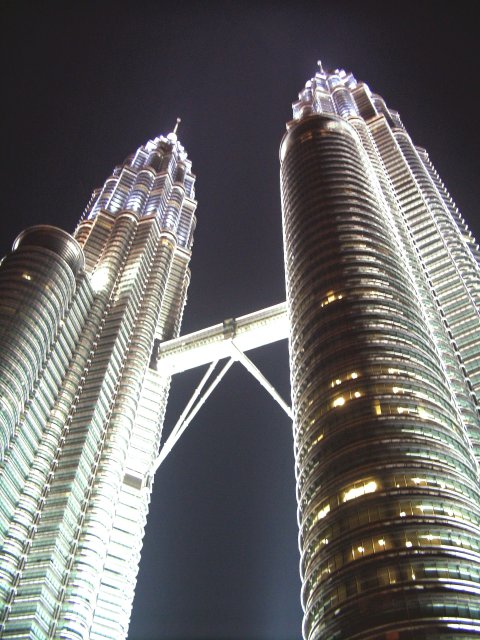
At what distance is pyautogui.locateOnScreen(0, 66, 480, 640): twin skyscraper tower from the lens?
51.0 m

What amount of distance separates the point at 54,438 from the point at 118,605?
24.0 meters

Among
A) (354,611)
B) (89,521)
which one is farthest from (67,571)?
(354,611)

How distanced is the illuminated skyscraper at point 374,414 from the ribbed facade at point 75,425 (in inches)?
1390

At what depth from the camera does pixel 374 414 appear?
6012cm

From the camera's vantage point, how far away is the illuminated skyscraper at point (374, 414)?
1879 inches

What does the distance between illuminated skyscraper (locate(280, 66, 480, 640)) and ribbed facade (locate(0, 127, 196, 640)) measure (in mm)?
35298

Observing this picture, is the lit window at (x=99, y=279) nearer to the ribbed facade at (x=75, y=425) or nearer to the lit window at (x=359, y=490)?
the ribbed facade at (x=75, y=425)

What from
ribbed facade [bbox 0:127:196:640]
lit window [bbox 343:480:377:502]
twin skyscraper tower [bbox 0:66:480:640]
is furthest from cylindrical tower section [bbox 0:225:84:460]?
lit window [bbox 343:480:377:502]

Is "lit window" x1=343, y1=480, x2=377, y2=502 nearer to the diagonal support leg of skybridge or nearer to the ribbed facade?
the ribbed facade

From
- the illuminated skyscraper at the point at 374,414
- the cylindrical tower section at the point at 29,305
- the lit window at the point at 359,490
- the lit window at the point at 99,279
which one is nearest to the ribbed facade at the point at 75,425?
the cylindrical tower section at the point at 29,305

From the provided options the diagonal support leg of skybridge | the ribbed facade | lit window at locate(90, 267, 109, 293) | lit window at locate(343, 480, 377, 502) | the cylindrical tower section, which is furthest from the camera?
lit window at locate(90, 267, 109, 293)

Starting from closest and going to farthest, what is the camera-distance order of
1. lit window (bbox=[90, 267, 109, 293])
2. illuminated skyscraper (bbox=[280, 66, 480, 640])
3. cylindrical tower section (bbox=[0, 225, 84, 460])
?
1. illuminated skyscraper (bbox=[280, 66, 480, 640])
2. cylindrical tower section (bbox=[0, 225, 84, 460])
3. lit window (bbox=[90, 267, 109, 293])

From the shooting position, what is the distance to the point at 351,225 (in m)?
87.8

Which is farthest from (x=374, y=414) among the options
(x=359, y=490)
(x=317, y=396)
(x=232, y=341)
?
(x=232, y=341)
